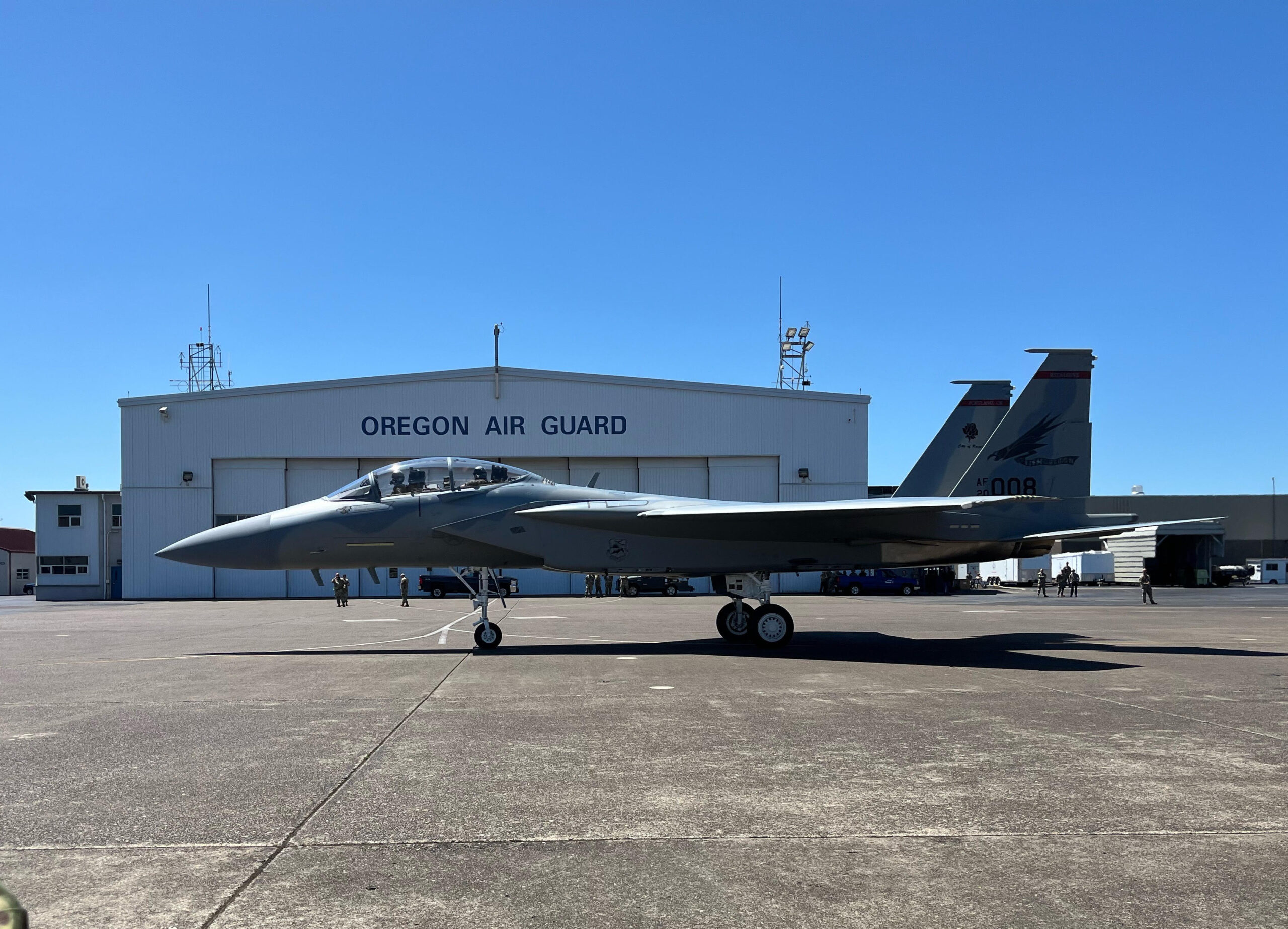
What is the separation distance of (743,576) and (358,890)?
38.6 feet

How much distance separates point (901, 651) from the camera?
14.0 m

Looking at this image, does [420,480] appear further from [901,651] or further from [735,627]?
[901,651]

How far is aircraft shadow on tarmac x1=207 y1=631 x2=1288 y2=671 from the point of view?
12.2 metres

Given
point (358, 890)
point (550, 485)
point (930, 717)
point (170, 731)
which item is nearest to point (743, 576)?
point (550, 485)

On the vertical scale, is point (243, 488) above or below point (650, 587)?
above

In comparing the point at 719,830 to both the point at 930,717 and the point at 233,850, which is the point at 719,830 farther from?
the point at 930,717

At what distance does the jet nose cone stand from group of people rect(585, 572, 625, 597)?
78.0 ft

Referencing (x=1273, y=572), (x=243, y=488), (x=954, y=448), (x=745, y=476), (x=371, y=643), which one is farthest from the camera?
(x=1273, y=572)

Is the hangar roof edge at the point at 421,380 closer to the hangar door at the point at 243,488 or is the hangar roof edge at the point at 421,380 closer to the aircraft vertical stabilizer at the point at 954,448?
the hangar door at the point at 243,488

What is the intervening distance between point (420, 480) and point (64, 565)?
149ft

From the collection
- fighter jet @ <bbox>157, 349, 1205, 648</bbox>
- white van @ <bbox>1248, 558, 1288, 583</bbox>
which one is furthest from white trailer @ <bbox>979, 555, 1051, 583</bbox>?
fighter jet @ <bbox>157, 349, 1205, 648</bbox>

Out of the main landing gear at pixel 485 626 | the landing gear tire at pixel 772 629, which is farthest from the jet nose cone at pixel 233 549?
the landing gear tire at pixel 772 629

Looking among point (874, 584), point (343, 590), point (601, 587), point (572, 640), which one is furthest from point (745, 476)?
point (572, 640)

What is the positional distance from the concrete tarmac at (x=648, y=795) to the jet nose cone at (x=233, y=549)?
2.52 metres
